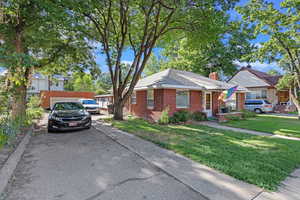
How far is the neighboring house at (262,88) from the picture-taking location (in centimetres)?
2289

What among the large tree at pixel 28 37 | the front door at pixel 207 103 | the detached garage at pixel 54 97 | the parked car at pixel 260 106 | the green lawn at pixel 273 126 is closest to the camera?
the large tree at pixel 28 37

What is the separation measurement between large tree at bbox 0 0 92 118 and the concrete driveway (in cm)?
279

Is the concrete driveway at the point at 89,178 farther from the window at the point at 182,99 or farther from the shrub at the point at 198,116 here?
the shrub at the point at 198,116

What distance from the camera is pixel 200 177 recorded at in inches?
131

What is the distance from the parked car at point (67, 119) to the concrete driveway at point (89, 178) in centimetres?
209

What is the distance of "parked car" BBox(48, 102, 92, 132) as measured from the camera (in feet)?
23.6

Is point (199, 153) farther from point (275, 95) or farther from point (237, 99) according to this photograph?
point (275, 95)

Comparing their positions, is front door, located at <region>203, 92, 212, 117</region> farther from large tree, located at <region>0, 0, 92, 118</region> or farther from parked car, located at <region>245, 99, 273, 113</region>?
large tree, located at <region>0, 0, 92, 118</region>

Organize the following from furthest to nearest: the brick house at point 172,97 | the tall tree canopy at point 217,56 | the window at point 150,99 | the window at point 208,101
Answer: the tall tree canopy at point 217,56, the window at point 208,101, the window at point 150,99, the brick house at point 172,97

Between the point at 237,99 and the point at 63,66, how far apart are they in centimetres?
1714

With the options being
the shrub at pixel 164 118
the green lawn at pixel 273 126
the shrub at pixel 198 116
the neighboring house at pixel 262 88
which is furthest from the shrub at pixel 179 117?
the neighboring house at pixel 262 88

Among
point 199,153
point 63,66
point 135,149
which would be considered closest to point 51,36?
point 63,66

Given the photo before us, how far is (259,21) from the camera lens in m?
13.5

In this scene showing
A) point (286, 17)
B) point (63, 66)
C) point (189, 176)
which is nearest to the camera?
point (189, 176)
